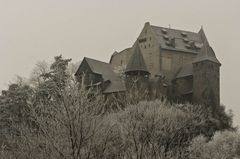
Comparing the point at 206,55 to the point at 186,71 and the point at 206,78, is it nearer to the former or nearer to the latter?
the point at 186,71

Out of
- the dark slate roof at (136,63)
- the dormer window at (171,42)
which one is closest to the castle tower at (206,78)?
the dormer window at (171,42)

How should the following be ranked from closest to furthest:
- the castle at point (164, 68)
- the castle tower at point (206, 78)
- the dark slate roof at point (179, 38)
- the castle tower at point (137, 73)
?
the castle tower at point (137, 73) → the castle tower at point (206, 78) → the castle at point (164, 68) → the dark slate roof at point (179, 38)

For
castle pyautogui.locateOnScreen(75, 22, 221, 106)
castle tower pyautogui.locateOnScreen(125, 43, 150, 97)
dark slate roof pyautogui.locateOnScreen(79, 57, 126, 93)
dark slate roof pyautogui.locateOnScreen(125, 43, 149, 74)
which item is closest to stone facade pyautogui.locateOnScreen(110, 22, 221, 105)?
castle pyautogui.locateOnScreen(75, 22, 221, 106)

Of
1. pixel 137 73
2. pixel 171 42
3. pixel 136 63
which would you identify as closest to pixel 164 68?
pixel 171 42

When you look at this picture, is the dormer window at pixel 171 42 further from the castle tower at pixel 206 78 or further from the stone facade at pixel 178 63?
the castle tower at pixel 206 78

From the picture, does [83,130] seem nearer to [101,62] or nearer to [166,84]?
[166,84]

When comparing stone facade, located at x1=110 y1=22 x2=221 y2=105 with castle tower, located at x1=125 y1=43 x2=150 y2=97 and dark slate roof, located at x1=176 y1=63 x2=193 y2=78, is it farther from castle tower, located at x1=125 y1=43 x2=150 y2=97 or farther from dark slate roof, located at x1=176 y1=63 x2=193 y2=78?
castle tower, located at x1=125 y1=43 x2=150 y2=97

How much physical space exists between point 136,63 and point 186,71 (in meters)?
6.87

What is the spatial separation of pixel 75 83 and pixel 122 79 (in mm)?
58640

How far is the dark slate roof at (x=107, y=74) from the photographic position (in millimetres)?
68250

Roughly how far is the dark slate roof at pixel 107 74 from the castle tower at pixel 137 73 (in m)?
1.53

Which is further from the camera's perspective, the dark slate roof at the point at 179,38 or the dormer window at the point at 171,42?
the dormer window at the point at 171,42

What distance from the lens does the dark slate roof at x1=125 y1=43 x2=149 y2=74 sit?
229 ft

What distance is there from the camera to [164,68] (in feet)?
245
